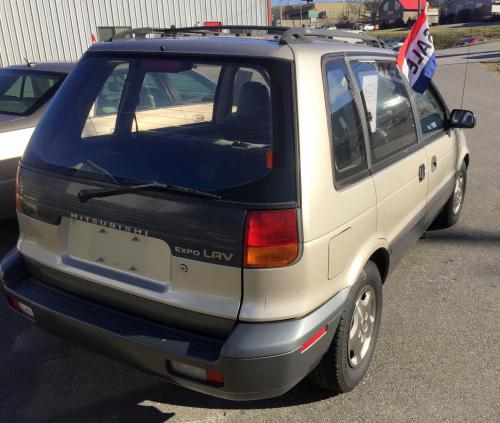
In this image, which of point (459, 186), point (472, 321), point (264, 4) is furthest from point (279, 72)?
point (264, 4)

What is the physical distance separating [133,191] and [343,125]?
1.04m

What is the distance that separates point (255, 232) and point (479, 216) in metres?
4.17

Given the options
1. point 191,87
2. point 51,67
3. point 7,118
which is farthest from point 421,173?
point 51,67

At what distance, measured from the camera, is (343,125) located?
2.47 m

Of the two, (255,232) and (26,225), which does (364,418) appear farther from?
(26,225)

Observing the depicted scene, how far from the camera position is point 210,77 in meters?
2.73

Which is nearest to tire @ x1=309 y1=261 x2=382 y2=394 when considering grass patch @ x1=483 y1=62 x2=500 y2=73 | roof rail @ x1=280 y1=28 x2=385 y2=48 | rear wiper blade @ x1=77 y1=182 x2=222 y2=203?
rear wiper blade @ x1=77 y1=182 x2=222 y2=203

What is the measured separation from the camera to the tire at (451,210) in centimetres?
491

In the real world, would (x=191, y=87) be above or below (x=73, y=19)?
below

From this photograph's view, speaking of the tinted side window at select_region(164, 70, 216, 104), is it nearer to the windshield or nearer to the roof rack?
the roof rack

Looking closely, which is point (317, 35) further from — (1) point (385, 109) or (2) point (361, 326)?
(2) point (361, 326)

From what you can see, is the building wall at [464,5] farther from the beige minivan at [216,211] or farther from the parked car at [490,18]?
the beige minivan at [216,211]

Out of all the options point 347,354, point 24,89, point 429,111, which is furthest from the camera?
point 24,89

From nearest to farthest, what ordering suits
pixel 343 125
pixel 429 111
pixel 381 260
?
pixel 343 125, pixel 381 260, pixel 429 111
